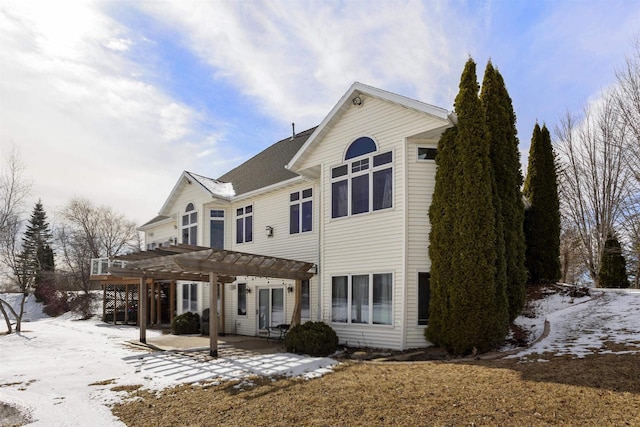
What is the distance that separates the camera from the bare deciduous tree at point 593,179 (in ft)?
65.4

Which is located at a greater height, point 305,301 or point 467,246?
point 467,246

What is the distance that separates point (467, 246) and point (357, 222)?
10.2ft

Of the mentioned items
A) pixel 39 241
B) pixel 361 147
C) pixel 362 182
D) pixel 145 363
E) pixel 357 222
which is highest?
pixel 361 147

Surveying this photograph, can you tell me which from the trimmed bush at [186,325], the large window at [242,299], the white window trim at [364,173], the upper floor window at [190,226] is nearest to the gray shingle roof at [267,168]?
the upper floor window at [190,226]

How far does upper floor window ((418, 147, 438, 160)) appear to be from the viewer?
1106 centimetres

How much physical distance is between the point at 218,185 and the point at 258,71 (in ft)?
23.2

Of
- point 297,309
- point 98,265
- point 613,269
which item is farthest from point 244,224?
point 613,269

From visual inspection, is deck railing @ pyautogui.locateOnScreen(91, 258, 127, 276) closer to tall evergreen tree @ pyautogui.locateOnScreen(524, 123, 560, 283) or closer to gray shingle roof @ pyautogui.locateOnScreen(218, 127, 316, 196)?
gray shingle roof @ pyautogui.locateOnScreen(218, 127, 316, 196)

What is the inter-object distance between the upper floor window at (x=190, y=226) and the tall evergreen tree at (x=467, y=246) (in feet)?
35.6

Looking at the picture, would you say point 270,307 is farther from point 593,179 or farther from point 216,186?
point 593,179

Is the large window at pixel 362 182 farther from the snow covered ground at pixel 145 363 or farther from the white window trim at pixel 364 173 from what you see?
the snow covered ground at pixel 145 363

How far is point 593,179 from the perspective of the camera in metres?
21.6

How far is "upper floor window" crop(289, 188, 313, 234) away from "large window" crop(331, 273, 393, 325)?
2.48 m

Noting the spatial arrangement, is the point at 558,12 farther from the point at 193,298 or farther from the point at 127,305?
the point at 127,305
